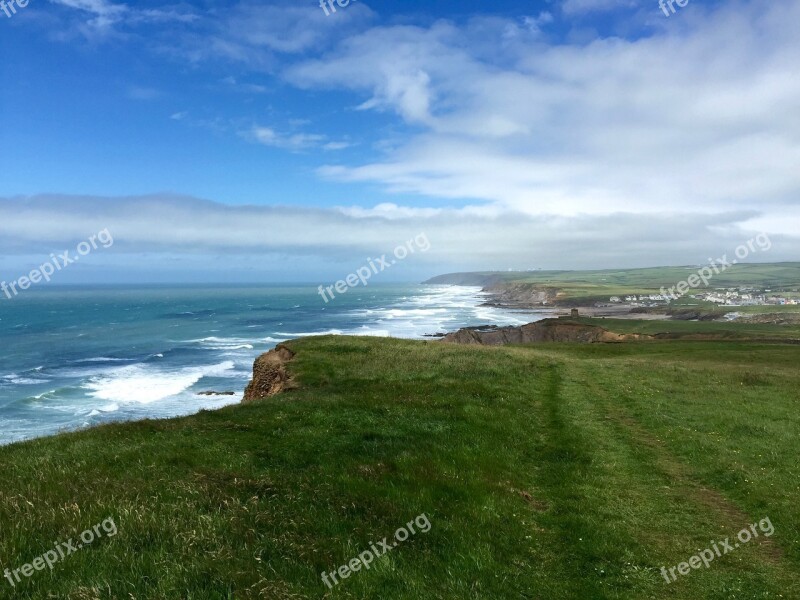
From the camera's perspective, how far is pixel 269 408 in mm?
20094

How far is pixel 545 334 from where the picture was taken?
313 feet

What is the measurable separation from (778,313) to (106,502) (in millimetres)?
179340

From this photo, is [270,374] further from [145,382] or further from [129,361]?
[129,361]

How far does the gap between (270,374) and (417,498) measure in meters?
26.9

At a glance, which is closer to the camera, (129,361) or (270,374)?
(270,374)

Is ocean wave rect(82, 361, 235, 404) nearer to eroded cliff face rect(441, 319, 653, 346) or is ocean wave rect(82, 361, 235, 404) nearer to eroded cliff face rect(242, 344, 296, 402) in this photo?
eroded cliff face rect(242, 344, 296, 402)

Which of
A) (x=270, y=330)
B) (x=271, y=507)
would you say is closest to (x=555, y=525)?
(x=271, y=507)

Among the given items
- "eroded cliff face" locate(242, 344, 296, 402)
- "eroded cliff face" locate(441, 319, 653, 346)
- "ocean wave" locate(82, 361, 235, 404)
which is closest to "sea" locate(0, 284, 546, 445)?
"ocean wave" locate(82, 361, 235, 404)

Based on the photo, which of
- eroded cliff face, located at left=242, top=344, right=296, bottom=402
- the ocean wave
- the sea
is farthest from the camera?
the ocean wave

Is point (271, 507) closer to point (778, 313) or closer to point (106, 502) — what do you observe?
point (106, 502)

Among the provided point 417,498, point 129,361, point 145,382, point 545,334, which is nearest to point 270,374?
point 417,498

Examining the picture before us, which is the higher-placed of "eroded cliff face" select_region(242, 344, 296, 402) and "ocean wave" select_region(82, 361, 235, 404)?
"eroded cliff face" select_region(242, 344, 296, 402)

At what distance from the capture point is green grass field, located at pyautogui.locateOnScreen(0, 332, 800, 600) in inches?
285

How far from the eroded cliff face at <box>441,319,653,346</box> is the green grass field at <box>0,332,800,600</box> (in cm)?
6592
